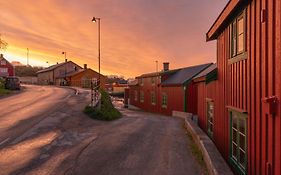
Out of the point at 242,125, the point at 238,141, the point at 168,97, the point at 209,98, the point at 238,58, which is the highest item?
the point at 238,58

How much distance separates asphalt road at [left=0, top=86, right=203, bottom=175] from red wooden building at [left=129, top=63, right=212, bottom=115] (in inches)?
456

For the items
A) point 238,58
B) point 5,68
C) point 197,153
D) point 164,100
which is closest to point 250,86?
point 238,58

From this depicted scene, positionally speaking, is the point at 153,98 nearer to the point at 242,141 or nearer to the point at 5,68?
the point at 242,141

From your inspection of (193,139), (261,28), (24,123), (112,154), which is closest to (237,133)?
(261,28)

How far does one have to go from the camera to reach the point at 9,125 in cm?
A: 1641

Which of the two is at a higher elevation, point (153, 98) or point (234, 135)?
point (153, 98)

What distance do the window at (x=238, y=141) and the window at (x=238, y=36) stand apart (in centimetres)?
179

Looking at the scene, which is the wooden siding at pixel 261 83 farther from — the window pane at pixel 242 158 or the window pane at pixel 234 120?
the window pane at pixel 242 158

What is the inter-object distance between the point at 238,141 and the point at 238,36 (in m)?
2.98

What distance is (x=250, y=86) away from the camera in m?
7.38

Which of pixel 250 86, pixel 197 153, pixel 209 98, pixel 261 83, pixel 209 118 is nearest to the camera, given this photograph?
pixel 261 83

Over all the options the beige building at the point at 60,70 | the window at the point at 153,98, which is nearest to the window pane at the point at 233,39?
the window at the point at 153,98

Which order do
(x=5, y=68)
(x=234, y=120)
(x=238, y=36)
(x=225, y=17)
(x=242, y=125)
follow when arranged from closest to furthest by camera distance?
(x=242, y=125), (x=238, y=36), (x=234, y=120), (x=225, y=17), (x=5, y=68)

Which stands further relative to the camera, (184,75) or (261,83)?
(184,75)
